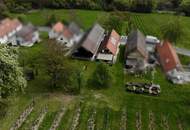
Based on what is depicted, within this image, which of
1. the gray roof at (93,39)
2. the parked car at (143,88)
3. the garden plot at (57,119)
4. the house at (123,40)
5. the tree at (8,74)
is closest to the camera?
the tree at (8,74)

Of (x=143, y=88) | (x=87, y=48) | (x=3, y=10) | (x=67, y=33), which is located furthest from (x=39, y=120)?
(x=3, y=10)

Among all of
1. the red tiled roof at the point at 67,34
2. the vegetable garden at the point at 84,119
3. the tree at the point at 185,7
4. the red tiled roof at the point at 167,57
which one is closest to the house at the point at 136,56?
the red tiled roof at the point at 167,57

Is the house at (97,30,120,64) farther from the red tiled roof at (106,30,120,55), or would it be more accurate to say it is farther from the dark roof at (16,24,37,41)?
the dark roof at (16,24,37,41)

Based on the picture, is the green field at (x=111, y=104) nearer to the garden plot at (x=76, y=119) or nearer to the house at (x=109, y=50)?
the garden plot at (x=76, y=119)

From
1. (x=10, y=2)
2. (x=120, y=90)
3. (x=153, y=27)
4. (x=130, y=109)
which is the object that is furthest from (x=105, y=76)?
(x=10, y=2)

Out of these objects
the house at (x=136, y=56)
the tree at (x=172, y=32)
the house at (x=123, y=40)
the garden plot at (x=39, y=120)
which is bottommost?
the garden plot at (x=39, y=120)
